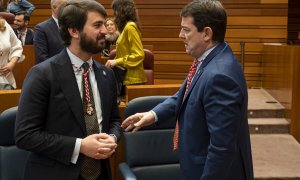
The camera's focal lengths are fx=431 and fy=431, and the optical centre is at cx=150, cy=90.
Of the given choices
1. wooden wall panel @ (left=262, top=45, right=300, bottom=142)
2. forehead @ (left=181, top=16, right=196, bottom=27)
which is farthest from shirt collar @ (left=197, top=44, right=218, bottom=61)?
wooden wall panel @ (left=262, top=45, right=300, bottom=142)

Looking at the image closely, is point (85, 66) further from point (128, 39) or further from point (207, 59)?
point (128, 39)

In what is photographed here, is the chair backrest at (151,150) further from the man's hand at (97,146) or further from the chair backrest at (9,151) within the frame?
the man's hand at (97,146)

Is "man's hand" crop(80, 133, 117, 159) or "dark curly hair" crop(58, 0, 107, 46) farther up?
"dark curly hair" crop(58, 0, 107, 46)

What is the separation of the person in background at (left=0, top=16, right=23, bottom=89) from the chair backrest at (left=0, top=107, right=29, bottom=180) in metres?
1.45

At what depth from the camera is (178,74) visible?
7160 millimetres

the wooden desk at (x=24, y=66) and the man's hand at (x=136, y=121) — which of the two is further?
the wooden desk at (x=24, y=66)

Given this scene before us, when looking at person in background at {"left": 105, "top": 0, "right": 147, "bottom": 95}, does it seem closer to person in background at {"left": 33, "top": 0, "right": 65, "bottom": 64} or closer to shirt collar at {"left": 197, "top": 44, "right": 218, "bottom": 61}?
person in background at {"left": 33, "top": 0, "right": 65, "bottom": 64}

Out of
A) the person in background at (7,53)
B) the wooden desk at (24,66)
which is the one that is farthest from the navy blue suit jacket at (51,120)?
the wooden desk at (24,66)

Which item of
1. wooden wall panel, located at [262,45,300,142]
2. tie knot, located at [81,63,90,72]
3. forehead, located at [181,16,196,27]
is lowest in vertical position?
wooden wall panel, located at [262,45,300,142]

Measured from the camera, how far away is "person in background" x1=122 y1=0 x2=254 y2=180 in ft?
4.93

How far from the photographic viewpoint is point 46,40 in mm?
2971

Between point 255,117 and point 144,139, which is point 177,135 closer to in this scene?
point 144,139

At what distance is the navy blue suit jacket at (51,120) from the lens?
1503 millimetres

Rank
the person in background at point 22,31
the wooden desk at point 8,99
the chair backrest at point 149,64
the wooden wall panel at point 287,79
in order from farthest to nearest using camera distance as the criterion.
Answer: the person in background at point 22,31 → the wooden wall panel at point 287,79 → the chair backrest at point 149,64 → the wooden desk at point 8,99
